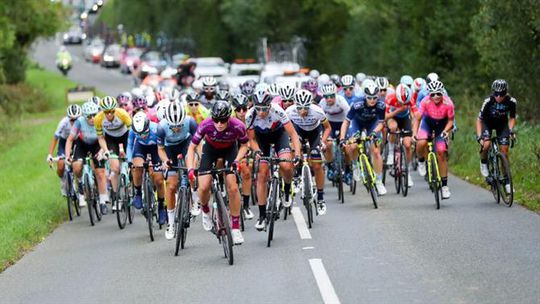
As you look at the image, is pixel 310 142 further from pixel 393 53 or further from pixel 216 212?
pixel 393 53

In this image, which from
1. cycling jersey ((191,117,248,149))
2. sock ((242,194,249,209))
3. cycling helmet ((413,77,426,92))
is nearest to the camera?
cycling jersey ((191,117,248,149))

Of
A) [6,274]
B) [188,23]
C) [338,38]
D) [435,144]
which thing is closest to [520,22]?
[435,144]

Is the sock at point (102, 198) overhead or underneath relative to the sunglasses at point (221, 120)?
underneath

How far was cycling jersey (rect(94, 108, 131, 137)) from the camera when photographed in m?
18.5

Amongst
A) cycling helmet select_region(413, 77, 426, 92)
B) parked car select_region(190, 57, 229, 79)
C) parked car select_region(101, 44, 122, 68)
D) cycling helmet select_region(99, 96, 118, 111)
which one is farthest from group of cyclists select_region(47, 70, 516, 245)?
parked car select_region(101, 44, 122, 68)

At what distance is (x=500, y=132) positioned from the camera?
58.3ft

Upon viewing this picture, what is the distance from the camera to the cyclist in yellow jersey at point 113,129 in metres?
18.2

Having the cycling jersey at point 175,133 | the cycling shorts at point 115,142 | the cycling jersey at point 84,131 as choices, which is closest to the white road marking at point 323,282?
the cycling jersey at point 175,133

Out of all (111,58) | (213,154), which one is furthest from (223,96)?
(111,58)

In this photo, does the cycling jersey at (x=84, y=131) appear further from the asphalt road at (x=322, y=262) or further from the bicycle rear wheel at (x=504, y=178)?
the bicycle rear wheel at (x=504, y=178)

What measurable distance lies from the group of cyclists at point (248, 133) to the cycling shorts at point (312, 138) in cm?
1

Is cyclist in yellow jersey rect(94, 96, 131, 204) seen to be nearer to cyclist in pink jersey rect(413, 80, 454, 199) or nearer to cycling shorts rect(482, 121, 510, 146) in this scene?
cyclist in pink jersey rect(413, 80, 454, 199)

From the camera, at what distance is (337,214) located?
17.5 metres

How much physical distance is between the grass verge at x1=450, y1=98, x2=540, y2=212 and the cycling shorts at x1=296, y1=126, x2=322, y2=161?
3153 mm
